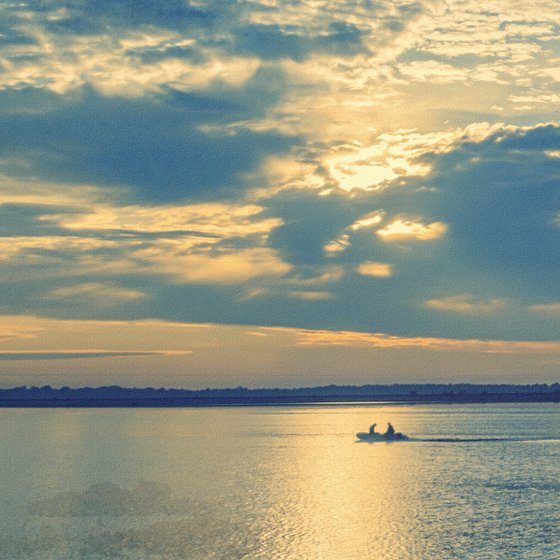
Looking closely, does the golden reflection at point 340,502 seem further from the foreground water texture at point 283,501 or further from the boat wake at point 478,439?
the boat wake at point 478,439

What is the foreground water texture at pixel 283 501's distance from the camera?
4803 cm

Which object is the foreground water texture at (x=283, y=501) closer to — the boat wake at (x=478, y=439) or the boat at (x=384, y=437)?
the boat wake at (x=478, y=439)

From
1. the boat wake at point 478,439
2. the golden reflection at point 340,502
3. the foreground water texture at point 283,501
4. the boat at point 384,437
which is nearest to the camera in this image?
the foreground water texture at point 283,501

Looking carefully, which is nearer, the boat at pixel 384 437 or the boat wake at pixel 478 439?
the boat wake at pixel 478 439

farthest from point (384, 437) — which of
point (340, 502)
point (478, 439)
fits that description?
point (340, 502)

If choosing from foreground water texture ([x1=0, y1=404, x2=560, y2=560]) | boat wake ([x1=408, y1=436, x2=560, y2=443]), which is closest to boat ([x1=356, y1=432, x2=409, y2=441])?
boat wake ([x1=408, y1=436, x2=560, y2=443])

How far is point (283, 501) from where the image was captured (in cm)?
6725

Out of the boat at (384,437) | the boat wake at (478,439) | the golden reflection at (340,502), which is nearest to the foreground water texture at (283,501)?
the golden reflection at (340,502)

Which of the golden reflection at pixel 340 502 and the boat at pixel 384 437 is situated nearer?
the golden reflection at pixel 340 502

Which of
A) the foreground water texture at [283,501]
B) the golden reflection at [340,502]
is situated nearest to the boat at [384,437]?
the foreground water texture at [283,501]

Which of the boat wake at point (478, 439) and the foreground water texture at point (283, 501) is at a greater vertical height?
the boat wake at point (478, 439)

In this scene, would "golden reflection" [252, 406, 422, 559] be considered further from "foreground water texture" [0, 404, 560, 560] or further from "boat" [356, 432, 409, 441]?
"boat" [356, 432, 409, 441]

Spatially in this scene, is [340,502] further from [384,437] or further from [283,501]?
[384,437]

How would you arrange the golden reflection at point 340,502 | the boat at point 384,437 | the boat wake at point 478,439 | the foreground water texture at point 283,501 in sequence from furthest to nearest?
the boat at point 384,437 < the boat wake at point 478,439 < the golden reflection at point 340,502 < the foreground water texture at point 283,501
